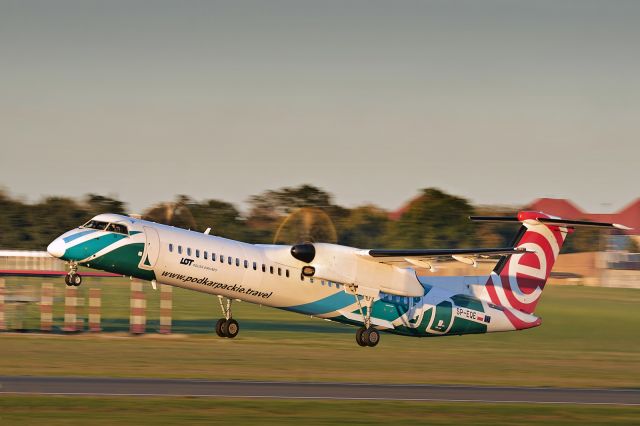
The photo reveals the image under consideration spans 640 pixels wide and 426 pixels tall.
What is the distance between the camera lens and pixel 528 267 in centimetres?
3303

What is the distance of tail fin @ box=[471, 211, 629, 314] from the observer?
107 ft

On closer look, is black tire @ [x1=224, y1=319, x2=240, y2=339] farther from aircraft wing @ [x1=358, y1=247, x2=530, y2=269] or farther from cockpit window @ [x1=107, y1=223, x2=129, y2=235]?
cockpit window @ [x1=107, y1=223, x2=129, y2=235]

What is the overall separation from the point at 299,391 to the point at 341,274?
8712mm

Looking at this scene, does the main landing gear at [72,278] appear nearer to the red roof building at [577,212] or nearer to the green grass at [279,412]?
the green grass at [279,412]

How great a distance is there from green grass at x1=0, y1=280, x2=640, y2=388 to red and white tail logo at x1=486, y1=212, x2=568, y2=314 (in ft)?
6.90

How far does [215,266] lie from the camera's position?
28156mm

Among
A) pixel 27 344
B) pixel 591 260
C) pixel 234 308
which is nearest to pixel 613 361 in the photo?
pixel 27 344

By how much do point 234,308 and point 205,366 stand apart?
2462 centimetres

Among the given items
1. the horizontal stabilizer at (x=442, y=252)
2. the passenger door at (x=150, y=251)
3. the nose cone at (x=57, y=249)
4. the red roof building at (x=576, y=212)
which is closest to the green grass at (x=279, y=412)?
the nose cone at (x=57, y=249)

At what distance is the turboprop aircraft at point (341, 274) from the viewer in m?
27.3

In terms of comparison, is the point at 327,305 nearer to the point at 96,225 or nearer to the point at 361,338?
the point at 361,338

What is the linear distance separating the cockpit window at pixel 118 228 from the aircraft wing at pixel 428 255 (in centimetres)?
760

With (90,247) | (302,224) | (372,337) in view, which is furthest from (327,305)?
(302,224)

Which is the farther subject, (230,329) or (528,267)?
(528,267)
